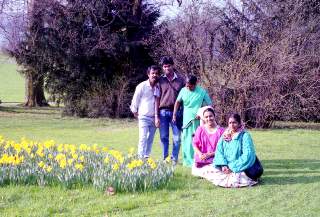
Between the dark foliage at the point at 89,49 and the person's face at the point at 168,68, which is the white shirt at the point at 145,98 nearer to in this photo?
the person's face at the point at 168,68

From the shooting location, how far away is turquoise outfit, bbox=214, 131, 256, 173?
764 cm

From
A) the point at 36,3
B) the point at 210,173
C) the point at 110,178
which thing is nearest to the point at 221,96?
the point at 36,3

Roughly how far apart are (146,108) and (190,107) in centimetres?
82

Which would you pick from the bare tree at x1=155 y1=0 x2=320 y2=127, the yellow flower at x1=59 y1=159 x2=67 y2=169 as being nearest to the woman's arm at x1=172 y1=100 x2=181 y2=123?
the yellow flower at x1=59 y1=159 x2=67 y2=169

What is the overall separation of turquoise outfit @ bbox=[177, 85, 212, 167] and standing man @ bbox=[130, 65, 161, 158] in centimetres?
53

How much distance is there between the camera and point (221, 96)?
61.3 ft

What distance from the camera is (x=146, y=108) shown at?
9.36 meters

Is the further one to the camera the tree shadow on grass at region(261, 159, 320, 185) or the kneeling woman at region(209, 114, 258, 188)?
the tree shadow on grass at region(261, 159, 320, 185)

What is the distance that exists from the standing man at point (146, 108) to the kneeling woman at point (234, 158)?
5.66 feet

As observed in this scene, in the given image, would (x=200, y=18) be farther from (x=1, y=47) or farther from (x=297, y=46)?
(x=1, y=47)

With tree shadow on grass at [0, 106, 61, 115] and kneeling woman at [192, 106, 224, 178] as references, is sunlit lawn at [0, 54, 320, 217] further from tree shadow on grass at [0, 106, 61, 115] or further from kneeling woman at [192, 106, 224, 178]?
tree shadow on grass at [0, 106, 61, 115]

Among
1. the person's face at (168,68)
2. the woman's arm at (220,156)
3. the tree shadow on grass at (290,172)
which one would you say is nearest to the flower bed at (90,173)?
the woman's arm at (220,156)

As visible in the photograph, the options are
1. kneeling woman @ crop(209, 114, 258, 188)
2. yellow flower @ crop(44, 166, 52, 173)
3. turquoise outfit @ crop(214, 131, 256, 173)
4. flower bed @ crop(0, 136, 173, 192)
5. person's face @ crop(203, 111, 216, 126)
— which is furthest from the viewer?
person's face @ crop(203, 111, 216, 126)

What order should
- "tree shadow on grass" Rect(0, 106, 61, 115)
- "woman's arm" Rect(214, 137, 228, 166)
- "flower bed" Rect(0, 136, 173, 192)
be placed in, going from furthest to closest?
"tree shadow on grass" Rect(0, 106, 61, 115)
"woman's arm" Rect(214, 137, 228, 166)
"flower bed" Rect(0, 136, 173, 192)
